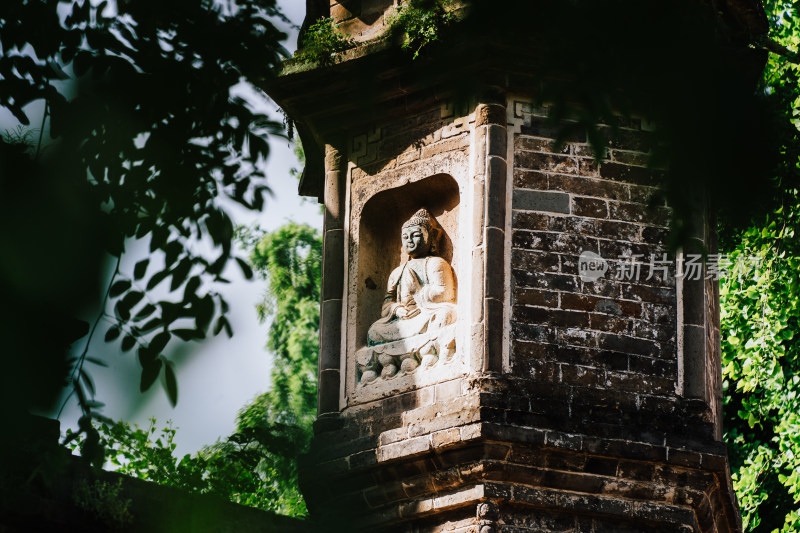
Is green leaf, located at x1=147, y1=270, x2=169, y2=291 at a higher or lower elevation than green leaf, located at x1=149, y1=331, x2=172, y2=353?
higher

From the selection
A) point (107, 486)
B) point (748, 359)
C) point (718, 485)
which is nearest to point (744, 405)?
point (748, 359)

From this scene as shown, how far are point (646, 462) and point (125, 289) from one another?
3604 millimetres

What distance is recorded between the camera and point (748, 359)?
12359mm

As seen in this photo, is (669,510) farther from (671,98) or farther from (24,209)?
(24,209)

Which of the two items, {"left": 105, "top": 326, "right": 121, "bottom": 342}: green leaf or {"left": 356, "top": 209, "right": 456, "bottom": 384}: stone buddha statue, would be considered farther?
{"left": 356, "top": 209, "right": 456, "bottom": 384}: stone buddha statue

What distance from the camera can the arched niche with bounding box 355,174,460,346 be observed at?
8758 millimetres

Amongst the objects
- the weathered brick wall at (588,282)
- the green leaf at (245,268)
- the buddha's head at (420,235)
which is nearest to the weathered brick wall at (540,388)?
the weathered brick wall at (588,282)

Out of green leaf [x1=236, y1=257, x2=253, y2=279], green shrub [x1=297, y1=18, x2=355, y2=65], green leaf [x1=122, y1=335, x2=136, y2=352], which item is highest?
green shrub [x1=297, y1=18, x2=355, y2=65]

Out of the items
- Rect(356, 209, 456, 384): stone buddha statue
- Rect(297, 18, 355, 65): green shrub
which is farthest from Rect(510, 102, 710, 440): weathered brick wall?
Rect(297, 18, 355, 65): green shrub

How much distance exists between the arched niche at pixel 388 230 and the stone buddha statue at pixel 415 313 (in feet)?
0.30

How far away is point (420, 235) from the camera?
28.5 ft

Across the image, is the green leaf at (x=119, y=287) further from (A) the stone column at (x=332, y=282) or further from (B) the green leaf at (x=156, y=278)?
(A) the stone column at (x=332, y=282)

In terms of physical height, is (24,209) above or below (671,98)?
below

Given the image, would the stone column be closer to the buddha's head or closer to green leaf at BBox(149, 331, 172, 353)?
the buddha's head
